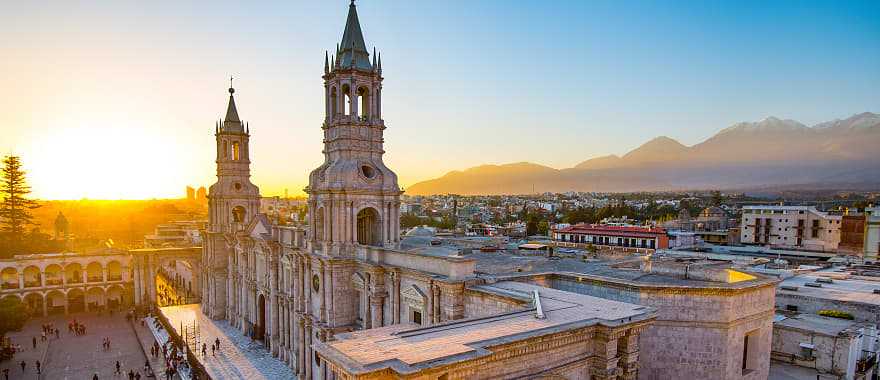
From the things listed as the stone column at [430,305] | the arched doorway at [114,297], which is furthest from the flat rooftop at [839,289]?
the arched doorway at [114,297]

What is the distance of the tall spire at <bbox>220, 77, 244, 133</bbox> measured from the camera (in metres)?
36.2

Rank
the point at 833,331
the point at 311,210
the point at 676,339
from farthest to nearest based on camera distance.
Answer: the point at 311,210 < the point at 833,331 < the point at 676,339

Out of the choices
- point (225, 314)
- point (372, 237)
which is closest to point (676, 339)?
point (372, 237)

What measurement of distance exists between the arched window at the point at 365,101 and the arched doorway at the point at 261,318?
52.9 feet

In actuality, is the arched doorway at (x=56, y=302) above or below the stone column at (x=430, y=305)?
below

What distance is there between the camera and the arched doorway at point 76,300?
4212cm

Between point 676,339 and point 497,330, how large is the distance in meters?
7.07

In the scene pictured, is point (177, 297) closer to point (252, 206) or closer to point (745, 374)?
point (252, 206)

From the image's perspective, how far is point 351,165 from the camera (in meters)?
22.2

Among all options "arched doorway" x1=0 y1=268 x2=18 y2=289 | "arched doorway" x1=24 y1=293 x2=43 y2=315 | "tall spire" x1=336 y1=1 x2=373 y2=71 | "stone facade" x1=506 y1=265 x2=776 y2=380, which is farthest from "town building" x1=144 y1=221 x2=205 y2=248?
"stone facade" x1=506 y1=265 x2=776 y2=380

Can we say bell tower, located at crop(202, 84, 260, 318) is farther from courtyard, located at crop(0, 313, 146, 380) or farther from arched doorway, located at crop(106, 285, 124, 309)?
arched doorway, located at crop(106, 285, 124, 309)

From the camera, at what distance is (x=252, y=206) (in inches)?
1471

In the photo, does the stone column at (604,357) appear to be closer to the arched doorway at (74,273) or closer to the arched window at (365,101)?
the arched window at (365,101)

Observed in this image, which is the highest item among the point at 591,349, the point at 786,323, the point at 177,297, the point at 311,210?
the point at 311,210
